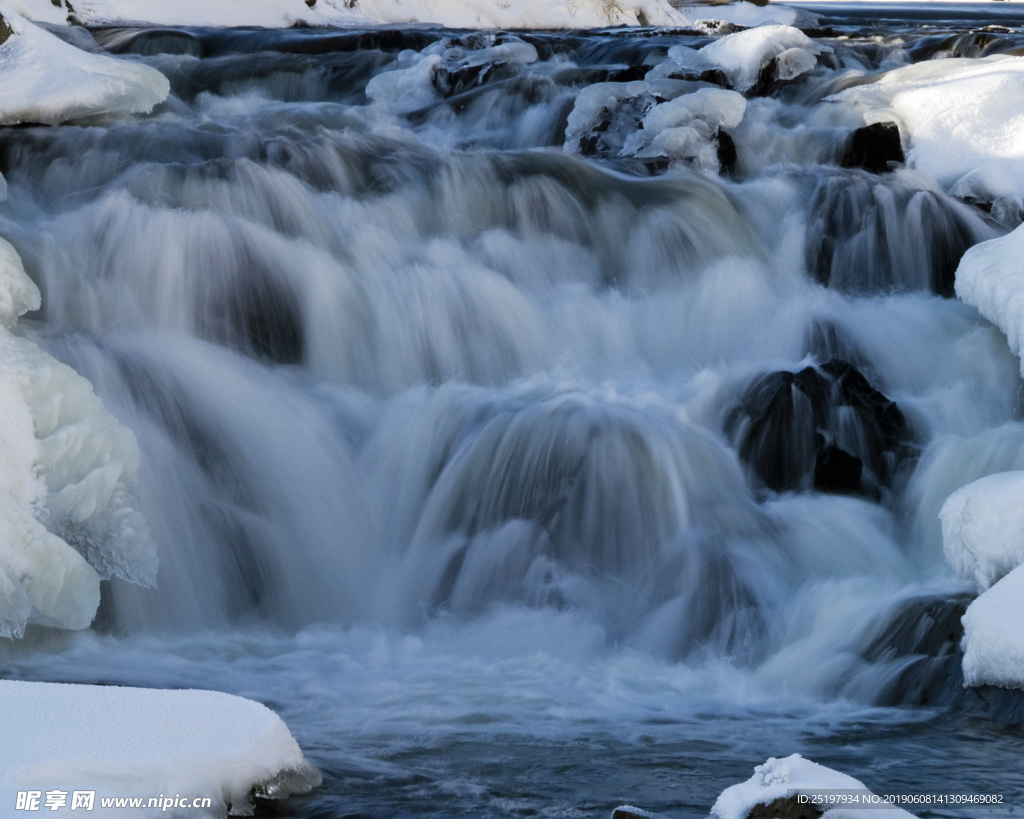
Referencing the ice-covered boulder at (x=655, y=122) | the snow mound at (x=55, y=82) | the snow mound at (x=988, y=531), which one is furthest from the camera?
the ice-covered boulder at (x=655, y=122)

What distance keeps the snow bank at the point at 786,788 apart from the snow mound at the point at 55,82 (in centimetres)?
535

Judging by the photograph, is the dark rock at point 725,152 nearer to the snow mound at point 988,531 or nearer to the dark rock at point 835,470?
the dark rock at point 835,470

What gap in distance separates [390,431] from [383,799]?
7.75 feet

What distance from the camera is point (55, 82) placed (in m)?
6.48

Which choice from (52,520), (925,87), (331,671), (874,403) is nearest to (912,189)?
(925,87)

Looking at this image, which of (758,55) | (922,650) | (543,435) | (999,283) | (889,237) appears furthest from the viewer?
Answer: (758,55)

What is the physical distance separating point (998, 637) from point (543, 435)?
188cm

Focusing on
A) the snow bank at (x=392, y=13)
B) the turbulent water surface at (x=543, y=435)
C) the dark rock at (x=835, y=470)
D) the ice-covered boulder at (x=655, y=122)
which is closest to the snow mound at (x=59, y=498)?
the turbulent water surface at (x=543, y=435)

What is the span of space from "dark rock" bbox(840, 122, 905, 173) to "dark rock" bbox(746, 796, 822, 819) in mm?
5108

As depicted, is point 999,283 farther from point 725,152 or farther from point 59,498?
point 59,498

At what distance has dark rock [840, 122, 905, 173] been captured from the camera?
22.0 feet

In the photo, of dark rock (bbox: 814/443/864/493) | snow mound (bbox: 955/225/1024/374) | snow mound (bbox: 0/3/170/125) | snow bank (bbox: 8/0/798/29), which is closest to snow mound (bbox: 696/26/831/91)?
snow mound (bbox: 955/225/1024/374)

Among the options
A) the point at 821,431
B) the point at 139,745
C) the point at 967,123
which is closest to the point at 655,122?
the point at 967,123

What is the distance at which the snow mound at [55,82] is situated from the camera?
6336 millimetres
